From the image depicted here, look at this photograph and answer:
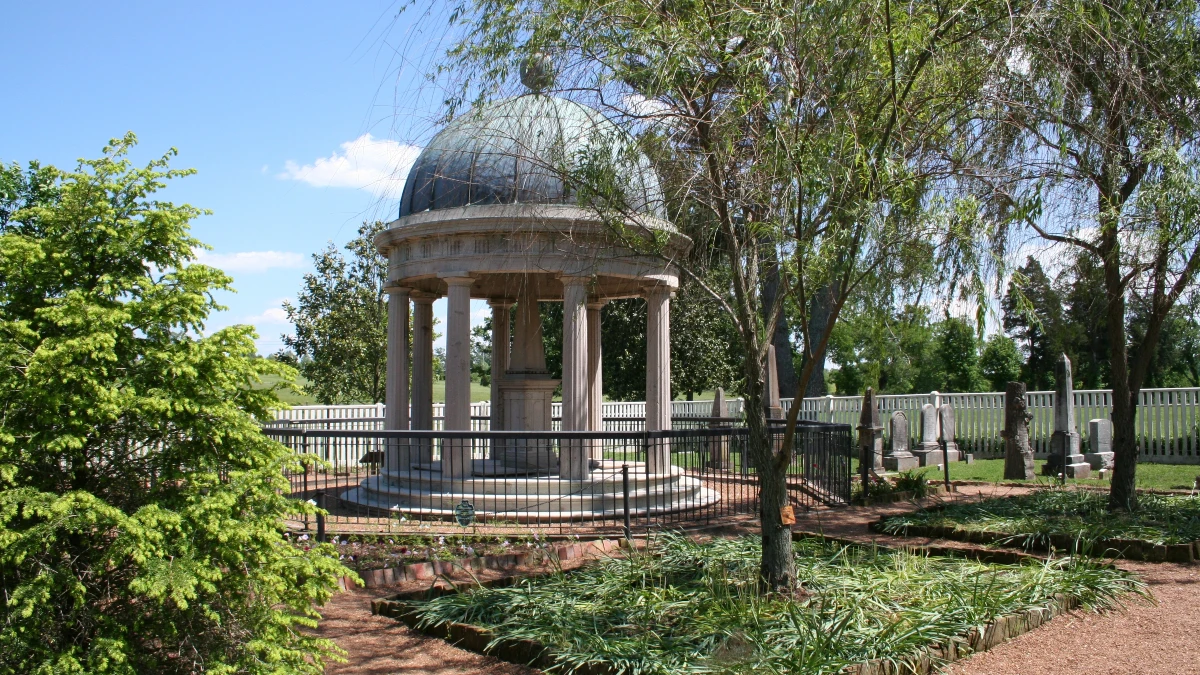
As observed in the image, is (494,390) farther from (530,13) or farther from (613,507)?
(530,13)

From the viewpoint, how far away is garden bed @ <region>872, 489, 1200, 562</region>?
29.7ft

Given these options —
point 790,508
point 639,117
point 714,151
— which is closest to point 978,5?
point 714,151

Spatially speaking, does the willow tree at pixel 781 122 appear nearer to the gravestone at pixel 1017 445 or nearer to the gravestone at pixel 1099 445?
the gravestone at pixel 1017 445

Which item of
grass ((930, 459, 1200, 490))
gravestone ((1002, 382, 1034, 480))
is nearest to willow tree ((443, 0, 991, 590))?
grass ((930, 459, 1200, 490))

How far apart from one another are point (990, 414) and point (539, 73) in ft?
69.2

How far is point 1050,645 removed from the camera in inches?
244

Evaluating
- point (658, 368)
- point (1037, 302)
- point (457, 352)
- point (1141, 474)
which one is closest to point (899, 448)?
point (1141, 474)

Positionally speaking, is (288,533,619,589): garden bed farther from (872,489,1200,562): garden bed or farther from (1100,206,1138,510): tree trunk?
(1100,206,1138,510): tree trunk

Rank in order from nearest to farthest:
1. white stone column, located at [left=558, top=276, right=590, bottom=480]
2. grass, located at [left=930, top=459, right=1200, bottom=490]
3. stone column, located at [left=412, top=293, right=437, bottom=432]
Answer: white stone column, located at [left=558, top=276, right=590, bottom=480]
stone column, located at [left=412, top=293, right=437, bottom=432]
grass, located at [left=930, top=459, right=1200, bottom=490]

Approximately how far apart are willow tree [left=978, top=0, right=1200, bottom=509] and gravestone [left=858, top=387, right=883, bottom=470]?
4.40 meters

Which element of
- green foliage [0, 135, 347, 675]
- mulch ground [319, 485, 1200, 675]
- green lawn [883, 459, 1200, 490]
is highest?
green foliage [0, 135, 347, 675]

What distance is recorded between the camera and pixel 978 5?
690 cm

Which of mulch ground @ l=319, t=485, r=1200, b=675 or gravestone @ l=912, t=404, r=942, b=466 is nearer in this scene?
mulch ground @ l=319, t=485, r=1200, b=675

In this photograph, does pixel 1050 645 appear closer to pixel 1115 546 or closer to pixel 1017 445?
pixel 1115 546
